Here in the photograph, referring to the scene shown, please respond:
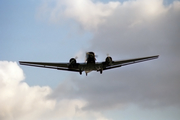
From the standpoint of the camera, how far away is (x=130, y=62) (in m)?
70.8

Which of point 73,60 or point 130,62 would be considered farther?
point 130,62

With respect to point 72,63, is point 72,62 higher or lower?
higher

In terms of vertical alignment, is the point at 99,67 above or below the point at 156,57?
below

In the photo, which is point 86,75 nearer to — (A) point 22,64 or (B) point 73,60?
(B) point 73,60

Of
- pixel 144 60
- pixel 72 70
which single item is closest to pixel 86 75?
pixel 72 70

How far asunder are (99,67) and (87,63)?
134 inches

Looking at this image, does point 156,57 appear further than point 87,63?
Yes

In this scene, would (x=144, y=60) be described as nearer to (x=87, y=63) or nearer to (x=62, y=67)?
(x=87, y=63)

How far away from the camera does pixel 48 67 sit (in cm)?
6881

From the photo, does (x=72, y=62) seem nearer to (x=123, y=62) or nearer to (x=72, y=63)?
(x=72, y=63)

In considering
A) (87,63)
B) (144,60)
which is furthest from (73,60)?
(144,60)

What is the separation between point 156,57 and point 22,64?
33406 mm

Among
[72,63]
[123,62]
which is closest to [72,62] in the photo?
[72,63]

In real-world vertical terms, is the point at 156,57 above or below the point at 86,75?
above
